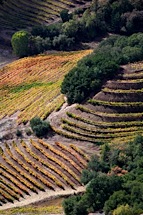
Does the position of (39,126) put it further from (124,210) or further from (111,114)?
(124,210)

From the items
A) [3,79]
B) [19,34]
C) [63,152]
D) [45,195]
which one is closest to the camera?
[45,195]

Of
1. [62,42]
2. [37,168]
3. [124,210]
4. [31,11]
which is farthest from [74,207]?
[31,11]

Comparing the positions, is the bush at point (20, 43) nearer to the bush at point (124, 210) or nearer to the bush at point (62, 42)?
the bush at point (62, 42)

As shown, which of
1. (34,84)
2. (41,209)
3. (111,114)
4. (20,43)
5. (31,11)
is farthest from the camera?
(31,11)

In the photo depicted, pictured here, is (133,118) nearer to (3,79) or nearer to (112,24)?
(3,79)

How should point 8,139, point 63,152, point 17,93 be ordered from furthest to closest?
1. point 17,93
2. point 8,139
3. point 63,152

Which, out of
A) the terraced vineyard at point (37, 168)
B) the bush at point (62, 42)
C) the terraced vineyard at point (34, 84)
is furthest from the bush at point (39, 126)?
the bush at point (62, 42)

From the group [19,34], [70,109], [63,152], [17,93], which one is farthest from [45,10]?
[63,152]
